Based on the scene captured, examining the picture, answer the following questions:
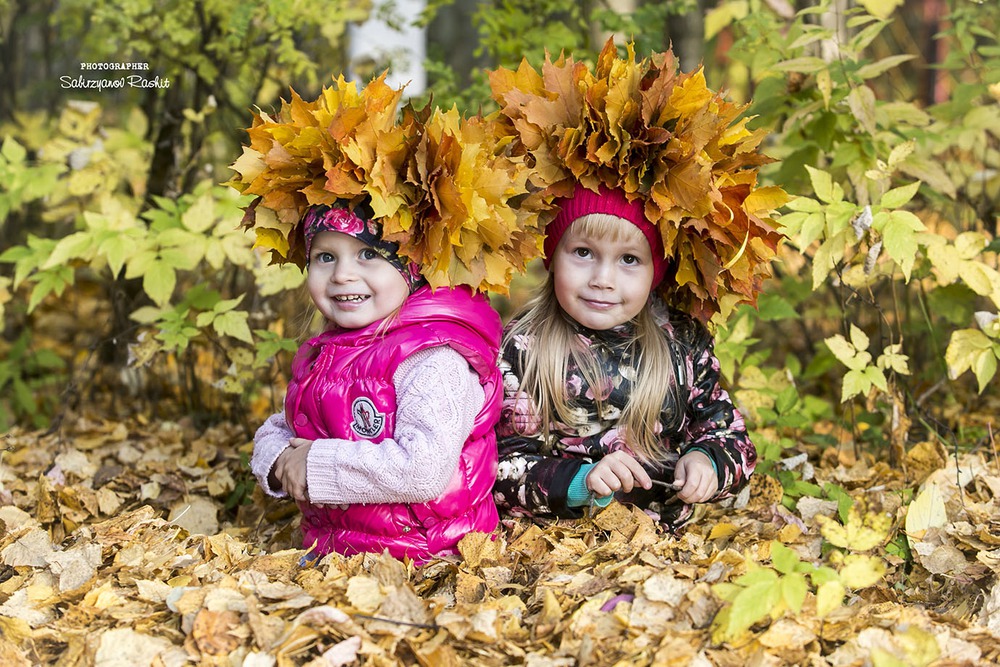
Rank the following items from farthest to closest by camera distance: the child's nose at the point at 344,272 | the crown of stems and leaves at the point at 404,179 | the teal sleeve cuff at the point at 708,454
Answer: the teal sleeve cuff at the point at 708,454 < the child's nose at the point at 344,272 < the crown of stems and leaves at the point at 404,179

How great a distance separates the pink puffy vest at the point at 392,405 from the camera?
270 cm

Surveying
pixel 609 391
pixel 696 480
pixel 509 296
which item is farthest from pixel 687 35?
pixel 696 480

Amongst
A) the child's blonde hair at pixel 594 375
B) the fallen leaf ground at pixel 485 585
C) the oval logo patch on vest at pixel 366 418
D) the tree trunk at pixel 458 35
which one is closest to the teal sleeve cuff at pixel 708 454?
the child's blonde hair at pixel 594 375

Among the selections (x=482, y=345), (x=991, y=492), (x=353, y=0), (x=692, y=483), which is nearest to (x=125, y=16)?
(x=353, y=0)

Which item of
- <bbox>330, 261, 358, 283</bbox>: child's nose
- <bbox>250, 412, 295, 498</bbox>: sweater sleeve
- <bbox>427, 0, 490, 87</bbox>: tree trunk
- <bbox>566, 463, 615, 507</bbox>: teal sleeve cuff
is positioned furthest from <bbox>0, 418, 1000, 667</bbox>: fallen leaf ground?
<bbox>427, 0, 490, 87</bbox>: tree trunk

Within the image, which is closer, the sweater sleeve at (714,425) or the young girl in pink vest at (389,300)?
the young girl in pink vest at (389,300)

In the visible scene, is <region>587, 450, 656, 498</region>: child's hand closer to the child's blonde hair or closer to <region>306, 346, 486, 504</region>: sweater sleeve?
the child's blonde hair

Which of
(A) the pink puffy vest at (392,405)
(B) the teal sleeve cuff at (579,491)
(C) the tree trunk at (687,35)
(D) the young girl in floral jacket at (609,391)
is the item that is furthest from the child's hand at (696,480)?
(C) the tree trunk at (687,35)

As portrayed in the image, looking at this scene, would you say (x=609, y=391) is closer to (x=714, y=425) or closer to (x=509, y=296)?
(x=714, y=425)

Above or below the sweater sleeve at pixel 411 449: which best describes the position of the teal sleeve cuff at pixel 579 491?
below

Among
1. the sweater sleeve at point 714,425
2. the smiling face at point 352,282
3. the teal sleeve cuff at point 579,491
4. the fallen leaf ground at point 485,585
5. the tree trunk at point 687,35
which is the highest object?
the tree trunk at point 687,35

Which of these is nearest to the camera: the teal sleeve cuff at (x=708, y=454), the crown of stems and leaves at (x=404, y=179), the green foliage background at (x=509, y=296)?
the crown of stems and leaves at (x=404, y=179)

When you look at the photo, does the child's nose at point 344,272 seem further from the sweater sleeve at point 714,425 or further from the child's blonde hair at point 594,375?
the sweater sleeve at point 714,425

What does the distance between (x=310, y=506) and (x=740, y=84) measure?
680 centimetres
